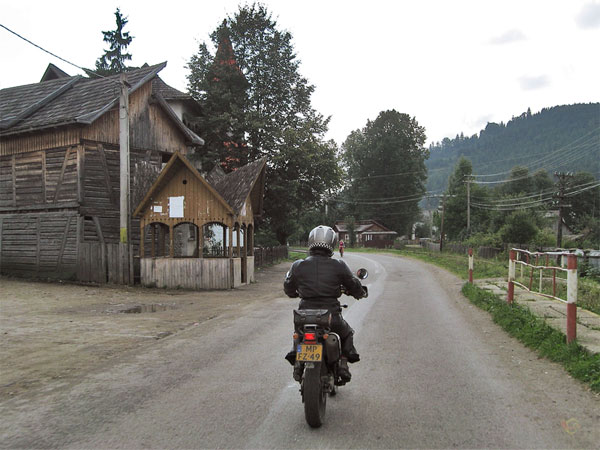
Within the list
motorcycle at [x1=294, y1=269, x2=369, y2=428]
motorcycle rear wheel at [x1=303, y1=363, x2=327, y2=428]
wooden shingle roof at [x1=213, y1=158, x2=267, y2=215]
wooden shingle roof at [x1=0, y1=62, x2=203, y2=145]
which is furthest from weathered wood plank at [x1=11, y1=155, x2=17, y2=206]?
motorcycle rear wheel at [x1=303, y1=363, x2=327, y2=428]

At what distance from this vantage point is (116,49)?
159 ft

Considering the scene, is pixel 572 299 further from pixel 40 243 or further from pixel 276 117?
pixel 276 117

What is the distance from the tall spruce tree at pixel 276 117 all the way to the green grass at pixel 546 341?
19.5 m

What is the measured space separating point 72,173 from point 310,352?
18.3m

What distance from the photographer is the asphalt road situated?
13.6 ft

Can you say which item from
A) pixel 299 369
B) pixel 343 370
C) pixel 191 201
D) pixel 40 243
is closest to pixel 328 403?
pixel 343 370

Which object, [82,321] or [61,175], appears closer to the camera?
[82,321]

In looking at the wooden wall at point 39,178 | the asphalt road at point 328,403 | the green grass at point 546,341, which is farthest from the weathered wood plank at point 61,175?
the green grass at point 546,341

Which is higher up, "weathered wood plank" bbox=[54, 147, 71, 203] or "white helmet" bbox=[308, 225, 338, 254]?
"weathered wood plank" bbox=[54, 147, 71, 203]

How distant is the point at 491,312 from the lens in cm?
1175

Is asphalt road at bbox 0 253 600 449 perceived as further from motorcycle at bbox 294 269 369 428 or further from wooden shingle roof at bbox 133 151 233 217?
wooden shingle roof at bbox 133 151 233 217

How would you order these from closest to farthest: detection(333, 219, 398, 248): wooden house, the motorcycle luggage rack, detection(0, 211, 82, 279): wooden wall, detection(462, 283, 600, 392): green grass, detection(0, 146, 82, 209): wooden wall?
the motorcycle luggage rack
detection(462, 283, 600, 392): green grass
detection(0, 211, 82, 279): wooden wall
detection(0, 146, 82, 209): wooden wall
detection(333, 219, 398, 248): wooden house

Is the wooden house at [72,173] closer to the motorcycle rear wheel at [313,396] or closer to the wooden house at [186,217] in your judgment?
the wooden house at [186,217]

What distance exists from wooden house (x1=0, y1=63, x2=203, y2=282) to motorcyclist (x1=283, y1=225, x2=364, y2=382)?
1452 cm
